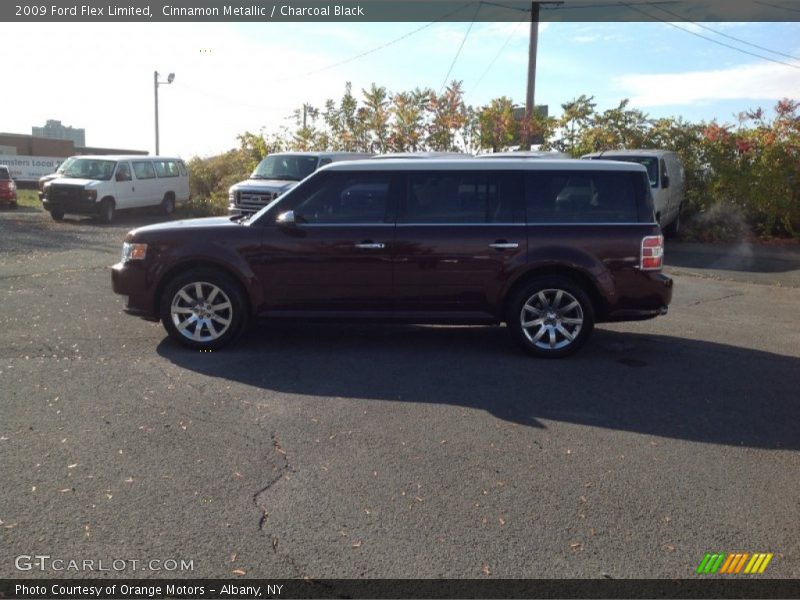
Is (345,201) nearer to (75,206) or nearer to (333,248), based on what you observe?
(333,248)

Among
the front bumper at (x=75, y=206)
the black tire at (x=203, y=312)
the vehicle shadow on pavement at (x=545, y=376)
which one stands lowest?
the vehicle shadow on pavement at (x=545, y=376)

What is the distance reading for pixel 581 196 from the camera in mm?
7398

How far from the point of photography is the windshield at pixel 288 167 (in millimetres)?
18797

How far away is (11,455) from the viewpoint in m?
4.70

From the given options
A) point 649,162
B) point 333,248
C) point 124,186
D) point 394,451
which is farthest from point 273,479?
point 124,186

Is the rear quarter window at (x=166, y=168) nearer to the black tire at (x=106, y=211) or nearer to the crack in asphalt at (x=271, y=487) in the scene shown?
the black tire at (x=106, y=211)

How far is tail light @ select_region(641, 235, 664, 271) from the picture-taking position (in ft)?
23.8

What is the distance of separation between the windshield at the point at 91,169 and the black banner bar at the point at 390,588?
2205 cm

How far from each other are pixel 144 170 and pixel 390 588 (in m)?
24.0

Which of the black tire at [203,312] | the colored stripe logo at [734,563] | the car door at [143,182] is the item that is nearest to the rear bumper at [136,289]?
the black tire at [203,312]

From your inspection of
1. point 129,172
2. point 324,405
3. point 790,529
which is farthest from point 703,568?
point 129,172

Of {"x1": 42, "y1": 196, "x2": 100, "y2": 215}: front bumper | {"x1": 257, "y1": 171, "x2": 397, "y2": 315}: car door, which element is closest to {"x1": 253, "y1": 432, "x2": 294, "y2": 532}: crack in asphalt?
{"x1": 257, "y1": 171, "x2": 397, "y2": 315}: car door

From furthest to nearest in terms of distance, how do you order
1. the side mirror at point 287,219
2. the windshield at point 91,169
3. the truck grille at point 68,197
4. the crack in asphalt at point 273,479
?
the windshield at point 91,169 → the truck grille at point 68,197 → the side mirror at point 287,219 → the crack in asphalt at point 273,479

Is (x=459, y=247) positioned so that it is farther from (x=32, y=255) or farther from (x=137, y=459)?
(x=32, y=255)
